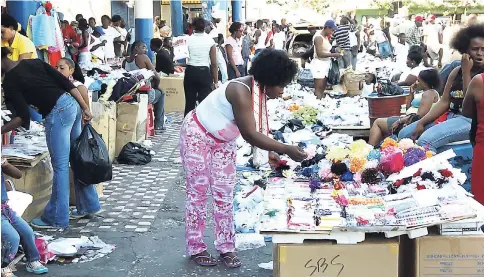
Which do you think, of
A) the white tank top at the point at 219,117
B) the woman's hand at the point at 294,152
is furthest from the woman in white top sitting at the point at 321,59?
the woman's hand at the point at 294,152

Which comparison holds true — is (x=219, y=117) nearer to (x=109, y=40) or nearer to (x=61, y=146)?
(x=61, y=146)

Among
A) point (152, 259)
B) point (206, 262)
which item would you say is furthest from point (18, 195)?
point (206, 262)

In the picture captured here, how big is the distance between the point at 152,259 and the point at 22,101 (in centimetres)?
155

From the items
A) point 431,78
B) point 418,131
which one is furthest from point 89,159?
point 431,78

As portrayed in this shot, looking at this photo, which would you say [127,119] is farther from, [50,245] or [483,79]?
[483,79]

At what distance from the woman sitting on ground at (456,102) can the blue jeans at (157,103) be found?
459 centimetres

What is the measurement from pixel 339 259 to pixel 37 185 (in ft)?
10.8

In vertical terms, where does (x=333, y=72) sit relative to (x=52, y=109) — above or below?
below

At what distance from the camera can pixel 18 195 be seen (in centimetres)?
468

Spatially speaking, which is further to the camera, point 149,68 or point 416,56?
point 149,68

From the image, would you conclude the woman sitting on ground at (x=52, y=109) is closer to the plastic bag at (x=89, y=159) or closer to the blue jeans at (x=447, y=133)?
the plastic bag at (x=89, y=159)

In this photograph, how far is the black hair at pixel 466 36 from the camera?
17.7 ft

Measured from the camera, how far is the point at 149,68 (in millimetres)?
9844

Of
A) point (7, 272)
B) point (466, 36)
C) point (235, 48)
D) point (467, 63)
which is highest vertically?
point (466, 36)
